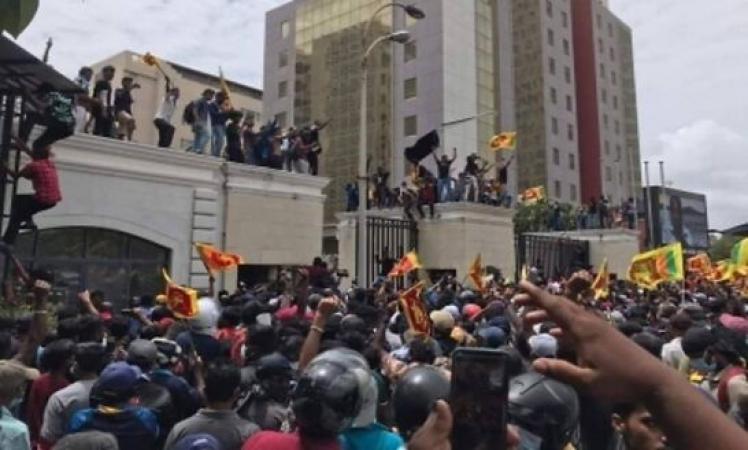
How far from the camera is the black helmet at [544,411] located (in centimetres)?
266

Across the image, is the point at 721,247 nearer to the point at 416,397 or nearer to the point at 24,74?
the point at 24,74

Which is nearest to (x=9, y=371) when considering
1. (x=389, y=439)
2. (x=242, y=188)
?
(x=389, y=439)

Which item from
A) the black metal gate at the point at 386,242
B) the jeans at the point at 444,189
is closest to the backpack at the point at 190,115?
the black metal gate at the point at 386,242

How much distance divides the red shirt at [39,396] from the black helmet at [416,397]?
8.52 feet

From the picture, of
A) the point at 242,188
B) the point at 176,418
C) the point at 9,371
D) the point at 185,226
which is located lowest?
the point at 176,418

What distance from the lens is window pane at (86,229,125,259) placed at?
13.4m

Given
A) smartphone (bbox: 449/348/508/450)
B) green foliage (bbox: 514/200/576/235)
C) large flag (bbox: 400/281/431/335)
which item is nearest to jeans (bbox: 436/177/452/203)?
large flag (bbox: 400/281/431/335)

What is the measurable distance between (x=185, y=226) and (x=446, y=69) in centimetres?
3026

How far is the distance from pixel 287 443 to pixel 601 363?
154 cm

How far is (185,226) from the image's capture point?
14.7 m

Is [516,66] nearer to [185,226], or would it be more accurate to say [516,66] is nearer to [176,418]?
[185,226]

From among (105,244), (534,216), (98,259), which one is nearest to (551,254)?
(534,216)

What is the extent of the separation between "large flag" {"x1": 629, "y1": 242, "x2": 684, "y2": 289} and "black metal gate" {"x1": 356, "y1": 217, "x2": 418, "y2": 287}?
309 inches

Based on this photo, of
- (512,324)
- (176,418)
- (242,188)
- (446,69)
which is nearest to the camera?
(176,418)
